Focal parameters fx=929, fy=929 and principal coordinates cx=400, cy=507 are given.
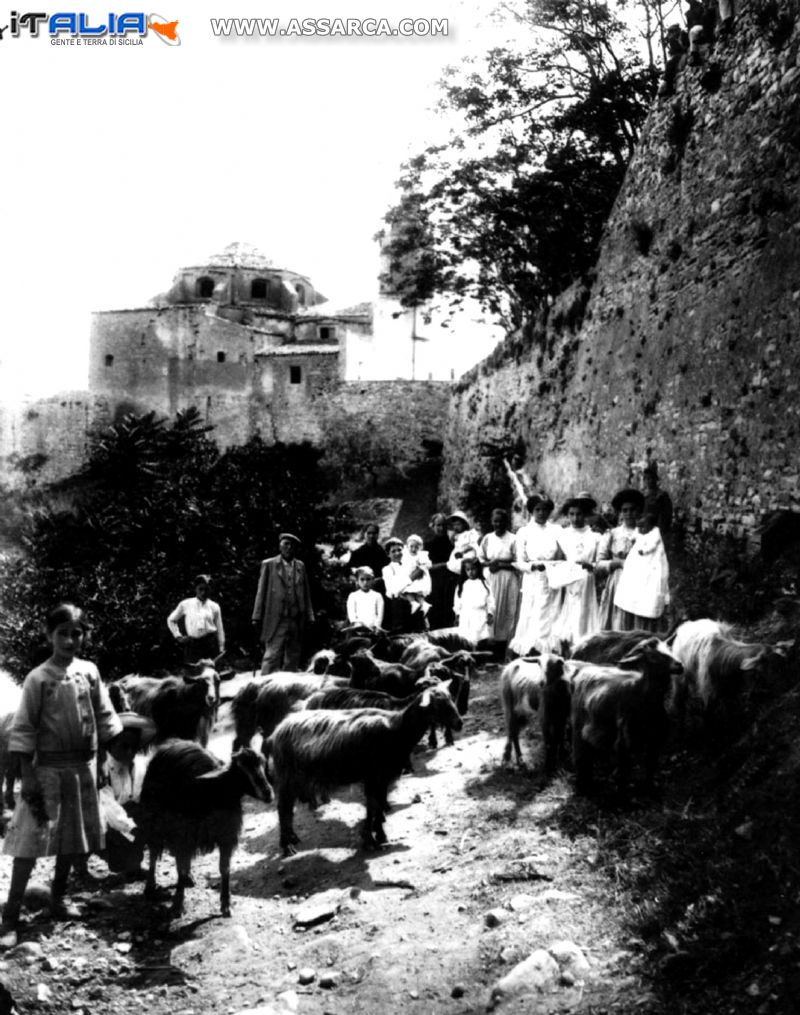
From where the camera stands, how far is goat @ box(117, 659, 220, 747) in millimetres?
7828

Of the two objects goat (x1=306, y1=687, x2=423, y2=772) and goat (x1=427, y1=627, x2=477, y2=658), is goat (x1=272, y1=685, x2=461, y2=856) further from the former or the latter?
goat (x1=427, y1=627, x2=477, y2=658)

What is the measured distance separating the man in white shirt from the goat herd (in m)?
2.53

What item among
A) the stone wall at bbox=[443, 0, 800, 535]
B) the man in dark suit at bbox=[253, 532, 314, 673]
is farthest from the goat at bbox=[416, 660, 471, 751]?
the stone wall at bbox=[443, 0, 800, 535]

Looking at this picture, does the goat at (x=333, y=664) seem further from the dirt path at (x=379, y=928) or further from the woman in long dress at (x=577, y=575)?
the woman in long dress at (x=577, y=575)

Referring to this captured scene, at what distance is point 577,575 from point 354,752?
3.62 meters

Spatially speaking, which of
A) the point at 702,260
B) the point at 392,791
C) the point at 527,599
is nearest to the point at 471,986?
the point at 392,791

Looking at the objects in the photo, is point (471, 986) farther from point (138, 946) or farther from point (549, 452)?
point (549, 452)

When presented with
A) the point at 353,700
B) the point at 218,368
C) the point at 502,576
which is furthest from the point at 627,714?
the point at 218,368

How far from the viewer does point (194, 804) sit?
5.84m

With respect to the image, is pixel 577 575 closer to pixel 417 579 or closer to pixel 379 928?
pixel 417 579

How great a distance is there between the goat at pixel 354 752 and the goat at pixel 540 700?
2.44ft

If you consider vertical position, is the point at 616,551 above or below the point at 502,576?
above

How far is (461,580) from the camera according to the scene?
37.2ft

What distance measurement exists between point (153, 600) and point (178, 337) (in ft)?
95.6
